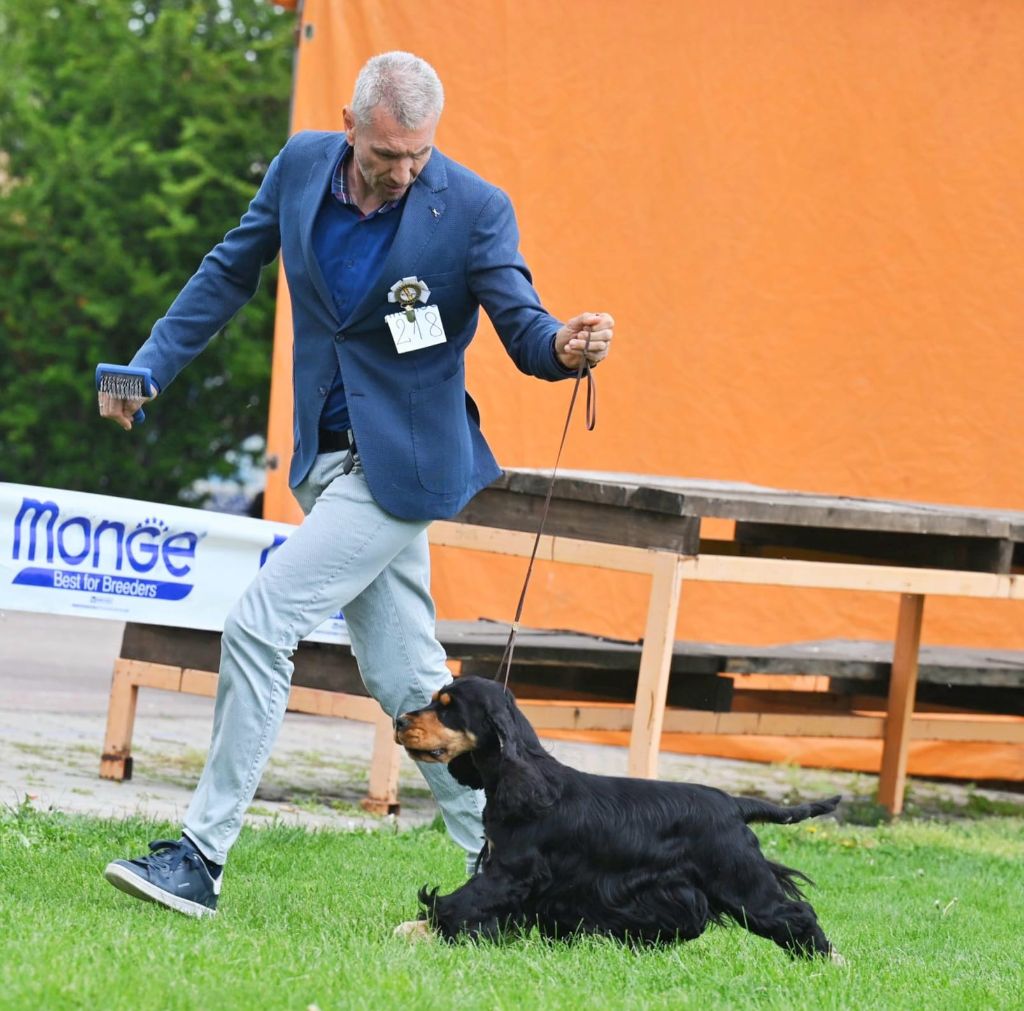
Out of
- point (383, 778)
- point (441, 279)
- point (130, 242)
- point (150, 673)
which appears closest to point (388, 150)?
point (441, 279)

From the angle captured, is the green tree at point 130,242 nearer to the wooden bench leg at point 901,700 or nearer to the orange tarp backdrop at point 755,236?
the orange tarp backdrop at point 755,236

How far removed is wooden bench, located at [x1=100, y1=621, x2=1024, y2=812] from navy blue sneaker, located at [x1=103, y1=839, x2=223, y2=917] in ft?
8.15

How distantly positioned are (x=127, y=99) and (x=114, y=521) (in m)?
8.92

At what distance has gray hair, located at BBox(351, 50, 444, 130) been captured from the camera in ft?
13.3

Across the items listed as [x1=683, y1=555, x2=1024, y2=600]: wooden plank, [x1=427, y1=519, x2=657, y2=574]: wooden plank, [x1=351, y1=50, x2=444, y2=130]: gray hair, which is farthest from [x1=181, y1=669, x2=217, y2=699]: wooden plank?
[x1=351, y1=50, x2=444, y2=130]: gray hair

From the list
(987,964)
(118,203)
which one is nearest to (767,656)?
(987,964)

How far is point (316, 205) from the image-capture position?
429 cm

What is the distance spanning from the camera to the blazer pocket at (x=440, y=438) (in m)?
4.32

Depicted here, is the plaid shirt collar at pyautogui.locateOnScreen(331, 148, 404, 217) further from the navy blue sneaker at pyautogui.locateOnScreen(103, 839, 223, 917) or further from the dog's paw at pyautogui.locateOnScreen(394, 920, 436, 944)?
the dog's paw at pyautogui.locateOnScreen(394, 920, 436, 944)

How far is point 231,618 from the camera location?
418cm

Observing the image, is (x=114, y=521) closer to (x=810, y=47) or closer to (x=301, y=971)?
(x=301, y=971)

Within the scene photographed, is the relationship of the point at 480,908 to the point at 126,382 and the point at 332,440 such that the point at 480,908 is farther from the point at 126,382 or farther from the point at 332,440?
the point at 126,382

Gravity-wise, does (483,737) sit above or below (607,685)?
above

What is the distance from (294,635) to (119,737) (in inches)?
122
